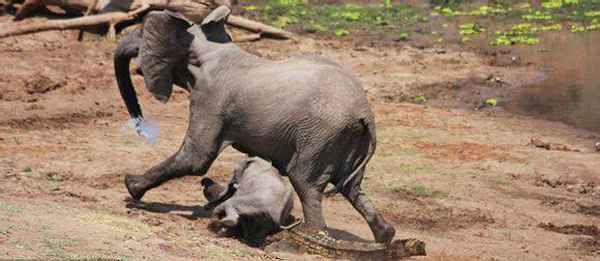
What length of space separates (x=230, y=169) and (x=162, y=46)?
3.13m

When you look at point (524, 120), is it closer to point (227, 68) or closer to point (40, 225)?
point (227, 68)

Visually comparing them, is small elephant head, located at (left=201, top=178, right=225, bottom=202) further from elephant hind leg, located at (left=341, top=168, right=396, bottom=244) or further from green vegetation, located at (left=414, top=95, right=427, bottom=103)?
green vegetation, located at (left=414, top=95, right=427, bottom=103)

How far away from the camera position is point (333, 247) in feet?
31.2

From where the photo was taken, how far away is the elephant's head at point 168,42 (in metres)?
10.3

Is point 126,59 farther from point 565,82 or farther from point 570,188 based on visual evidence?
point 565,82

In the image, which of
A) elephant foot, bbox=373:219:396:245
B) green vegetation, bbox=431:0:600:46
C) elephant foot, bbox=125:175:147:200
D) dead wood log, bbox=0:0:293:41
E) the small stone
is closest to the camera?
elephant foot, bbox=373:219:396:245

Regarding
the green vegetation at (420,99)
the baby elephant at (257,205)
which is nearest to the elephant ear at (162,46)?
the baby elephant at (257,205)

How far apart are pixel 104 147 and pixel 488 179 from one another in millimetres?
4730

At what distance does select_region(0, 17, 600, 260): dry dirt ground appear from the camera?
8945mm

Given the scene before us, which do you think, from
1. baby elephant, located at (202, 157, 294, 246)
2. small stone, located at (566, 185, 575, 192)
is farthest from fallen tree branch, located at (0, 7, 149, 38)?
baby elephant, located at (202, 157, 294, 246)

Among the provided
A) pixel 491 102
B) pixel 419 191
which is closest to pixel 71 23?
pixel 491 102

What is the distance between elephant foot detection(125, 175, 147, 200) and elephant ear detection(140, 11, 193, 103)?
0.90 meters

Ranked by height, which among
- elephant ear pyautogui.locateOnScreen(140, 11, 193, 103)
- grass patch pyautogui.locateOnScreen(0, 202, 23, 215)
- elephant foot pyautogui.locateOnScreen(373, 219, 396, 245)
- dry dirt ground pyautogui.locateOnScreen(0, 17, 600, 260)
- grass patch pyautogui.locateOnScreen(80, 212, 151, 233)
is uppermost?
elephant ear pyautogui.locateOnScreen(140, 11, 193, 103)

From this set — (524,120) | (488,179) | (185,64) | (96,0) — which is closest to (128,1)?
(96,0)
